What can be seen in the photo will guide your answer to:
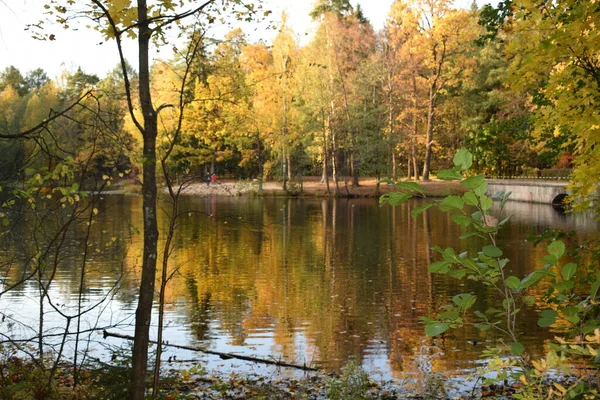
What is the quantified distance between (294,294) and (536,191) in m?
27.7

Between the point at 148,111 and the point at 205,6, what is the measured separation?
35.5 inches

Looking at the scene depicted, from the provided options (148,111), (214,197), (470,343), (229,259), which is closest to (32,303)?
(229,259)

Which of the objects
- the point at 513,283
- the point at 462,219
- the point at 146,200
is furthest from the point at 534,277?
the point at 146,200

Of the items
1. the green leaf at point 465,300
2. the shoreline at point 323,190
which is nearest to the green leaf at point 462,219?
the green leaf at point 465,300

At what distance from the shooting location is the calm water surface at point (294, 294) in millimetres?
8469

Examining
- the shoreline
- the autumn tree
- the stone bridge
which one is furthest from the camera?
the shoreline

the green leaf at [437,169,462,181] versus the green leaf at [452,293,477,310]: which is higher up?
the green leaf at [437,169,462,181]

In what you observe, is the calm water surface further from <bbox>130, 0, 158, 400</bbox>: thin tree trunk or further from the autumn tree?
the autumn tree

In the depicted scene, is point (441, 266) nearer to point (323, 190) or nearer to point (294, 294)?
point (294, 294)

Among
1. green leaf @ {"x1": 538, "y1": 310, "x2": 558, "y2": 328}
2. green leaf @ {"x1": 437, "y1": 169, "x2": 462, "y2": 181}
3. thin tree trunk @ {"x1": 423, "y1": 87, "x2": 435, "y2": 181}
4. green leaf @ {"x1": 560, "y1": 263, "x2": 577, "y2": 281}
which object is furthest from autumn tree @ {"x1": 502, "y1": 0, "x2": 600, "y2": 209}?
thin tree trunk @ {"x1": 423, "y1": 87, "x2": 435, "y2": 181}

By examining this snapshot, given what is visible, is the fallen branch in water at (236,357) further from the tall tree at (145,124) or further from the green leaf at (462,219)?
the green leaf at (462,219)

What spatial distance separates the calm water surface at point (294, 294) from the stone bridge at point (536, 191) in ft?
36.0

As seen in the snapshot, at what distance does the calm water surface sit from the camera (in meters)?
8.47

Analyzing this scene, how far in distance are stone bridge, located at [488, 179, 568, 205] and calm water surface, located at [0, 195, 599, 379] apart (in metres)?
11.0
